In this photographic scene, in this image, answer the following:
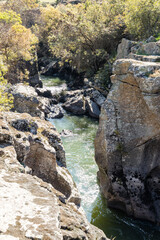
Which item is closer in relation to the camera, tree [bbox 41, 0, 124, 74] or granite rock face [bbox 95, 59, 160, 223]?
granite rock face [bbox 95, 59, 160, 223]

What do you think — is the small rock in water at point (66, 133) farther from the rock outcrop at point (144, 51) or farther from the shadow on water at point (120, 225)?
the shadow on water at point (120, 225)

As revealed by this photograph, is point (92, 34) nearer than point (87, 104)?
No

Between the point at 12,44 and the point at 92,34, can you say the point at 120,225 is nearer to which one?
the point at 12,44

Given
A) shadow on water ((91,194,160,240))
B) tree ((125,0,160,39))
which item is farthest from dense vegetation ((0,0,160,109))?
shadow on water ((91,194,160,240))

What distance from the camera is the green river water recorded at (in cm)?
1252

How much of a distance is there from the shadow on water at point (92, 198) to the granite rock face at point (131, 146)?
2.03 ft

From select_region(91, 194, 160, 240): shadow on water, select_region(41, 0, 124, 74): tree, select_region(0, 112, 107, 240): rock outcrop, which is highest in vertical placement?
select_region(41, 0, 124, 74): tree

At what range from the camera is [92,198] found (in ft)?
49.4

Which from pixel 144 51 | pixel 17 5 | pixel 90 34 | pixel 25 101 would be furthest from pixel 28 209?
pixel 17 5

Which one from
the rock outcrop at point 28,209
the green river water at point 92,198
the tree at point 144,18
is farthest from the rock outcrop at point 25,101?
the tree at point 144,18

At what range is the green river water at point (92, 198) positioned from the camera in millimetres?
12516

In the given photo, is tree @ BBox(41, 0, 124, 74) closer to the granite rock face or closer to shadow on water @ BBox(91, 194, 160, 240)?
the granite rock face

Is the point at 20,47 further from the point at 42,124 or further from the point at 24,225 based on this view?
the point at 24,225

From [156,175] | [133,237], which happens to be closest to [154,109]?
[156,175]
